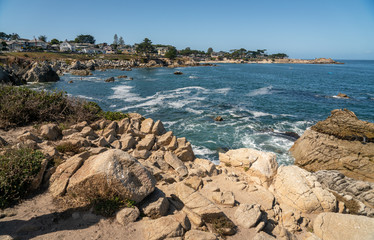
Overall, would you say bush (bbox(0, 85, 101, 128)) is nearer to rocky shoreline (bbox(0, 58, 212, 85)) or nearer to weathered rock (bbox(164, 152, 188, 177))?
rocky shoreline (bbox(0, 58, 212, 85))

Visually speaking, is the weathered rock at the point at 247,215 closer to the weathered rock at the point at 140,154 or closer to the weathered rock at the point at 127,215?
the weathered rock at the point at 127,215

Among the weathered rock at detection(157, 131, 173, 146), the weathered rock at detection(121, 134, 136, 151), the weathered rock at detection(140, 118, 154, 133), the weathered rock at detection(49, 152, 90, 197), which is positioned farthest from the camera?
the weathered rock at detection(140, 118, 154, 133)

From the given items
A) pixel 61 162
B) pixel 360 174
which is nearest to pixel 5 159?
pixel 61 162

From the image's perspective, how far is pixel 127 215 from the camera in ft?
23.0

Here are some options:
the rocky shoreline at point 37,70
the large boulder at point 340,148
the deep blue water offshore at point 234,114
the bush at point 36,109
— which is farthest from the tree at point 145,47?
the large boulder at point 340,148

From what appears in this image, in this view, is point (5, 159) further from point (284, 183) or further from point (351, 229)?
point (351, 229)

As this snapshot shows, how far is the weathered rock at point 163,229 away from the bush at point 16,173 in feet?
15.2

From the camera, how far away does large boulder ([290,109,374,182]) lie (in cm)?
1587

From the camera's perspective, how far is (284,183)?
11.4 m

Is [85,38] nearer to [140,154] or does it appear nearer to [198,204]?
[140,154]

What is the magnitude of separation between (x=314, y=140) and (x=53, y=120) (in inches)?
822

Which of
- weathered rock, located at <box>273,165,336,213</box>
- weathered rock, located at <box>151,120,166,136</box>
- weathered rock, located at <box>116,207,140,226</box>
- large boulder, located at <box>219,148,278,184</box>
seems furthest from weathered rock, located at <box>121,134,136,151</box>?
weathered rock, located at <box>273,165,336,213</box>

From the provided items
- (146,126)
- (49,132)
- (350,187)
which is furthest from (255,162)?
(49,132)

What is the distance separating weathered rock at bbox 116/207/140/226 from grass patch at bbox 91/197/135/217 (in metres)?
0.22
